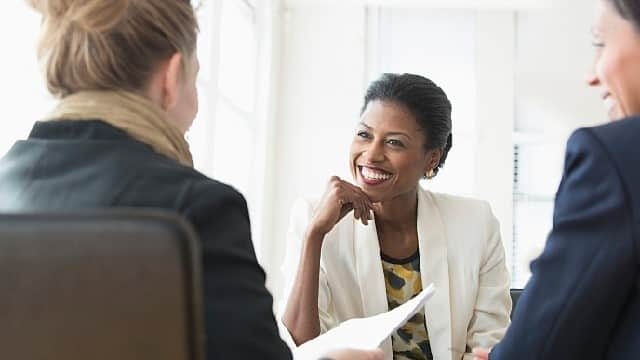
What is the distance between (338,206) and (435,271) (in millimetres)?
307

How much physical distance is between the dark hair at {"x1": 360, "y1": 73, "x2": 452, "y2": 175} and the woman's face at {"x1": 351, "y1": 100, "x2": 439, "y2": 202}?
2 centimetres

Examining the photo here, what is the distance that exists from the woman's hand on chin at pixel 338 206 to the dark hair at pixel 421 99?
0.29 m

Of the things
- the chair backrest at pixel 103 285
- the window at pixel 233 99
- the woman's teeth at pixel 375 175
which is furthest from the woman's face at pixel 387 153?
the window at pixel 233 99

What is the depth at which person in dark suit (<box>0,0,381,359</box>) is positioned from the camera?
95cm

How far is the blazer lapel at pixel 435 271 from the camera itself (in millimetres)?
2033

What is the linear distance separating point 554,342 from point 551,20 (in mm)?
5133

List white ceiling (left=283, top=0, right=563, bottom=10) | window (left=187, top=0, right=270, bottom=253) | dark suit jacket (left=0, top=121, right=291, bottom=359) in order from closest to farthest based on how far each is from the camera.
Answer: dark suit jacket (left=0, top=121, right=291, bottom=359) → window (left=187, top=0, right=270, bottom=253) → white ceiling (left=283, top=0, right=563, bottom=10)

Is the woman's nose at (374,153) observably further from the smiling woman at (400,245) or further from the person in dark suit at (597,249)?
the person in dark suit at (597,249)

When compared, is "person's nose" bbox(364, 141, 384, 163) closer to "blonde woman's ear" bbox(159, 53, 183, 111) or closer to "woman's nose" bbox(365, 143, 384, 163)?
"woman's nose" bbox(365, 143, 384, 163)

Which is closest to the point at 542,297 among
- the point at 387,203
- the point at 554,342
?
the point at 554,342

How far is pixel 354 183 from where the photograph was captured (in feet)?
7.68

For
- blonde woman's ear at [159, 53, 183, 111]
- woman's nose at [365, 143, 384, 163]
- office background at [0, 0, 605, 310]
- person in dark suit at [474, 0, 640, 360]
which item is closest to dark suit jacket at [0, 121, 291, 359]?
blonde woman's ear at [159, 53, 183, 111]

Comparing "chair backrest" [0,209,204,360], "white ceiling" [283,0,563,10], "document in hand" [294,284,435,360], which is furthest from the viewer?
"white ceiling" [283,0,563,10]

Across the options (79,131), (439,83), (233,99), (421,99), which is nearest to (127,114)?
(79,131)
